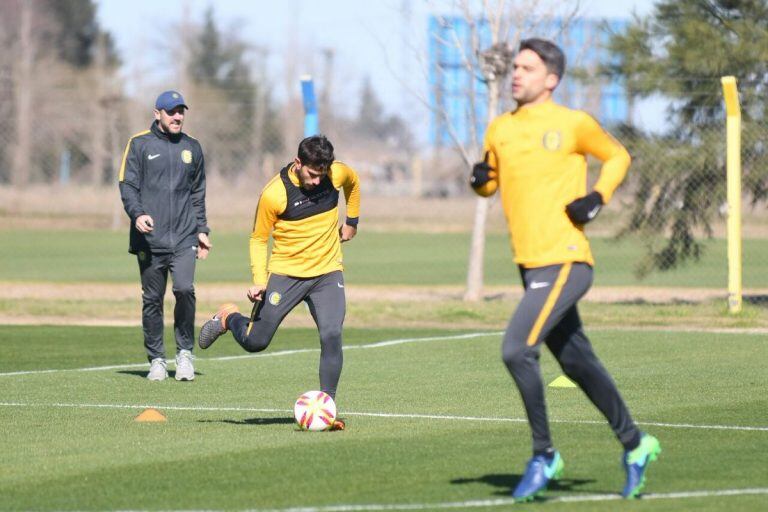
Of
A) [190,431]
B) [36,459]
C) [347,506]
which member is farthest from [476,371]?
[347,506]

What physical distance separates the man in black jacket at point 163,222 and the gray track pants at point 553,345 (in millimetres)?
5626

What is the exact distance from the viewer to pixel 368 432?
916 cm

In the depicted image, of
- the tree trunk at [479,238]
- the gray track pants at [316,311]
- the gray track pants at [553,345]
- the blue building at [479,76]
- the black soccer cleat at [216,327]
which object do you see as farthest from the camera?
the blue building at [479,76]

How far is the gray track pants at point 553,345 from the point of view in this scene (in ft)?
22.5

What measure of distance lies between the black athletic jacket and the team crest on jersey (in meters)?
5.80

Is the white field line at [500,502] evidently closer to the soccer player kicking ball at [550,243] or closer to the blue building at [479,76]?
the soccer player kicking ball at [550,243]

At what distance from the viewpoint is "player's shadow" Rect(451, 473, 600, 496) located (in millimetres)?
7111

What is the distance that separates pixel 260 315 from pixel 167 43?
64.1 metres

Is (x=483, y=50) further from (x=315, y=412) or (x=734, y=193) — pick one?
(x=315, y=412)

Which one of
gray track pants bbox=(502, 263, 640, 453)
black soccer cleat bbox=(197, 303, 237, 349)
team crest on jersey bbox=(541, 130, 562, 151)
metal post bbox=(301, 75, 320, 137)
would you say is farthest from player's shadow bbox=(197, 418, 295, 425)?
metal post bbox=(301, 75, 320, 137)

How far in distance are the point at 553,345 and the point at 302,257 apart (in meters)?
3.18

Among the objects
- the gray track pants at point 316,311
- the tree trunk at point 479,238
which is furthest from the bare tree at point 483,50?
the gray track pants at point 316,311

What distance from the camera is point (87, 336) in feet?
53.3

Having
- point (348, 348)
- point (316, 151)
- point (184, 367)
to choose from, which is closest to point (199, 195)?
point (184, 367)
